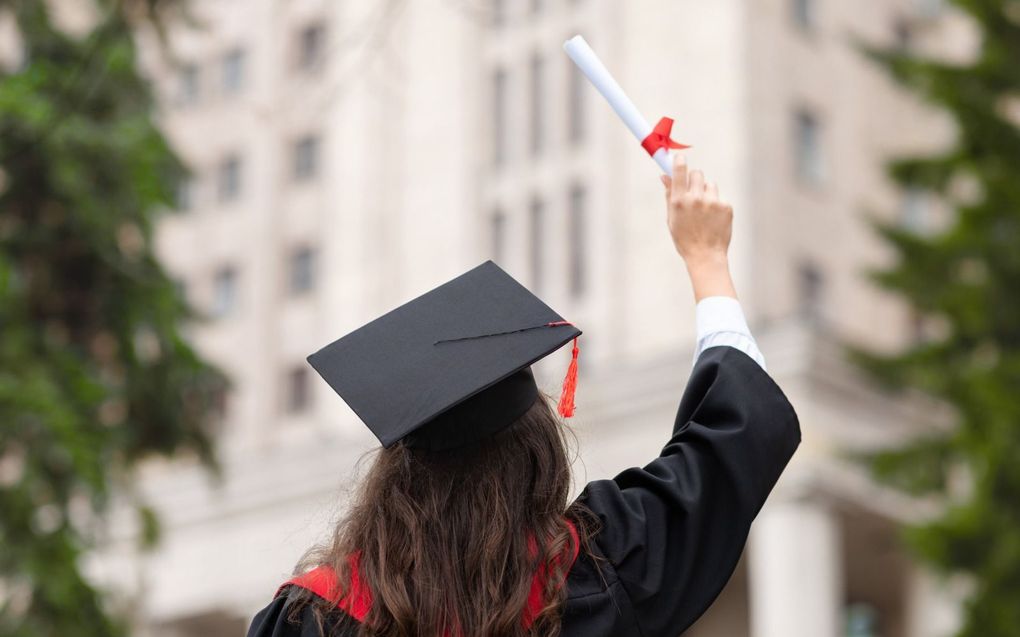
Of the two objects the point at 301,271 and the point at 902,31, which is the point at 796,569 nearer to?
the point at 902,31

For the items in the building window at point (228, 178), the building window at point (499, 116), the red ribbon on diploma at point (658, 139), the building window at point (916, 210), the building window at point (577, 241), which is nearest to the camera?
the red ribbon on diploma at point (658, 139)

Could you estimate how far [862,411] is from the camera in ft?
102

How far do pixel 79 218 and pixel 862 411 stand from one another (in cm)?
1796

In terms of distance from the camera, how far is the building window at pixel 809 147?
3350 cm

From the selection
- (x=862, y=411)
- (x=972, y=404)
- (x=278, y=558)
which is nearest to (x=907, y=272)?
(x=972, y=404)

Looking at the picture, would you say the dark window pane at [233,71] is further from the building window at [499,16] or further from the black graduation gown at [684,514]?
the black graduation gown at [684,514]

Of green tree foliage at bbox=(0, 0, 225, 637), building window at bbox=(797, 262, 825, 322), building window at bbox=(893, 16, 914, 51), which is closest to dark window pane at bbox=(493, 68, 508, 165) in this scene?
building window at bbox=(797, 262, 825, 322)

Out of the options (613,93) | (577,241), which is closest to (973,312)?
(613,93)

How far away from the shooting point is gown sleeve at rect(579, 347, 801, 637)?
352 centimetres

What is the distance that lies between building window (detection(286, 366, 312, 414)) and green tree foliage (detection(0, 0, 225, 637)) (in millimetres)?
21006

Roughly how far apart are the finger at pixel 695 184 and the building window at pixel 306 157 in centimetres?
3721

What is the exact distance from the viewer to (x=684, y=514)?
356 centimetres

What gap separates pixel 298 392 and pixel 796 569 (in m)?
12.4

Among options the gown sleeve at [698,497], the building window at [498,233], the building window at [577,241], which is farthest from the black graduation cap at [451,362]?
the building window at [498,233]
